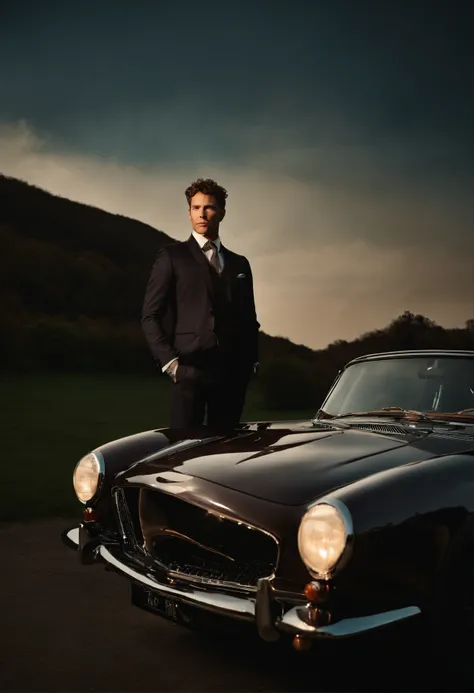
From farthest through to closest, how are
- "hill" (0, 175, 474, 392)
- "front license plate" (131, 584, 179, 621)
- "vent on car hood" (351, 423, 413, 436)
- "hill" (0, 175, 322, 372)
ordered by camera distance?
1. "hill" (0, 175, 322, 372)
2. "hill" (0, 175, 474, 392)
3. "vent on car hood" (351, 423, 413, 436)
4. "front license plate" (131, 584, 179, 621)

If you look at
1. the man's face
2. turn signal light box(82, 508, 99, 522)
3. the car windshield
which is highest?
the man's face

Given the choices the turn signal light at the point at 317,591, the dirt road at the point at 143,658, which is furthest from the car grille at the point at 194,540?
the dirt road at the point at 143,658

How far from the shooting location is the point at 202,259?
14.6 feet

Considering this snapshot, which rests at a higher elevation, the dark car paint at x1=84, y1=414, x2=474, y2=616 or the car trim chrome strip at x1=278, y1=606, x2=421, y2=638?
the dark car paint at x1=84, y1=414, x2=474, y2=616

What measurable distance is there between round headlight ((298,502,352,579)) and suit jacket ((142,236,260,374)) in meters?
2.06

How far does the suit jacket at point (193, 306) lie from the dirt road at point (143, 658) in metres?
1.48

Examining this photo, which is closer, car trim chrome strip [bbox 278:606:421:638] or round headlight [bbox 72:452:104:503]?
car trim chrome strip [bbox 278:606:421:638]

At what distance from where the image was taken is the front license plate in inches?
109

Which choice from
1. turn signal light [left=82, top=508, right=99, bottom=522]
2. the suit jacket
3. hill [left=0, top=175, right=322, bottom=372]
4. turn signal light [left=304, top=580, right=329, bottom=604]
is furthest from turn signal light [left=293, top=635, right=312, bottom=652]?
hill [left=0, top=175, right=322, bottom=372]

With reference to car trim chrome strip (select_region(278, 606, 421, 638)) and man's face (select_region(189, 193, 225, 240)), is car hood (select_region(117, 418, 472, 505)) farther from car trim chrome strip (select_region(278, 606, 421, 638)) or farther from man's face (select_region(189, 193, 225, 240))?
man's face (select_region(189, 193, 225, 240))

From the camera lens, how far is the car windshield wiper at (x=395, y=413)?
354 cm

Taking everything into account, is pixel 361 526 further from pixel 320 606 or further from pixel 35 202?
pixel 35 202

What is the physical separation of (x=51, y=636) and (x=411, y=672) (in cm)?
151

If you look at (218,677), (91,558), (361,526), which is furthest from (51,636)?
(361,526)
